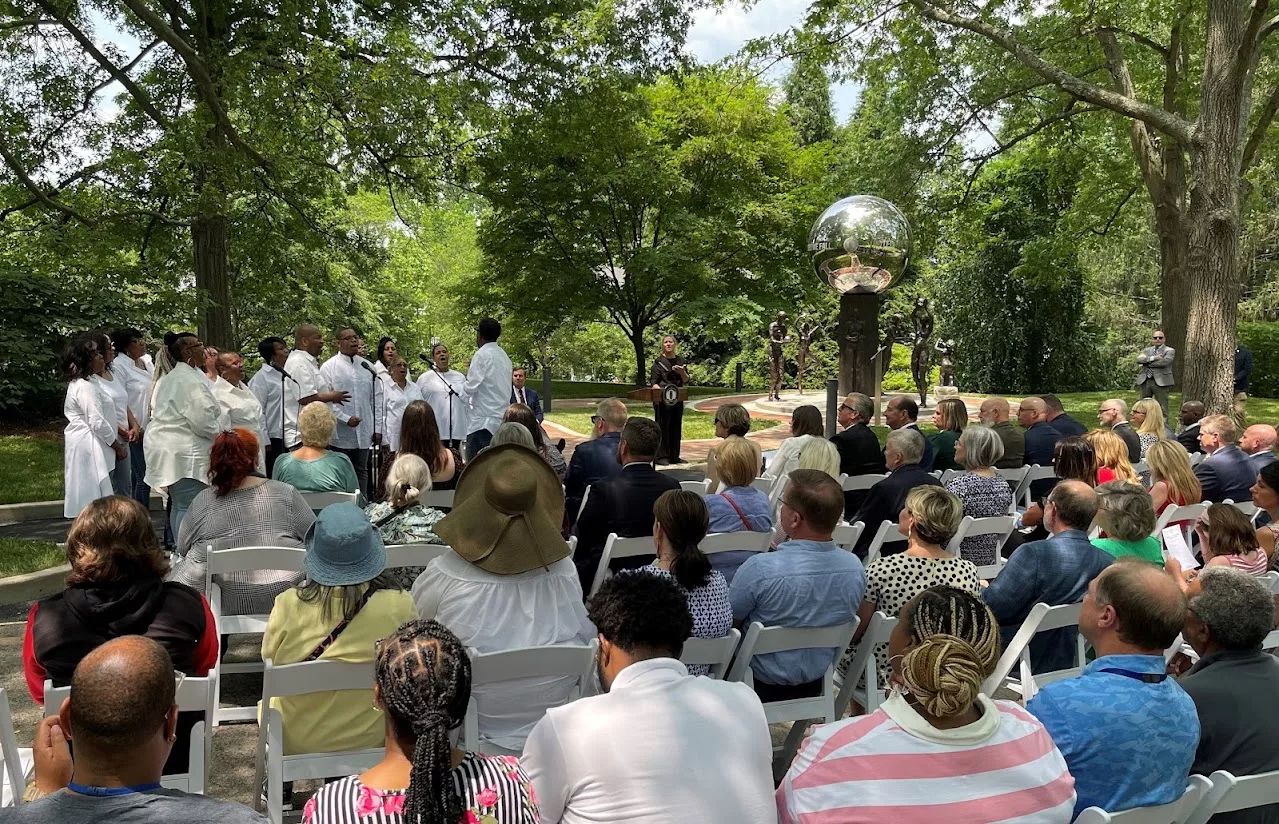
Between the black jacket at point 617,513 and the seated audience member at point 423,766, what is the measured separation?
3245 mm

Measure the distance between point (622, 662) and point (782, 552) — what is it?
162cm

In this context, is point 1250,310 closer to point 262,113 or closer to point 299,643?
point 262,113

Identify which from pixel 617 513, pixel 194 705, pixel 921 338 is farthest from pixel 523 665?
pixel 921 338

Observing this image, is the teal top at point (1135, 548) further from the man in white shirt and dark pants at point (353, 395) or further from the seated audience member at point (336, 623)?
the man in white shirt and dark pants at point (353, 395)

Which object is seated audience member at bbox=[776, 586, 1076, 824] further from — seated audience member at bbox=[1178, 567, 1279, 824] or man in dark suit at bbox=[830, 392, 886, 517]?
man in dark suit at bbox=[830, 392, 886, 517]

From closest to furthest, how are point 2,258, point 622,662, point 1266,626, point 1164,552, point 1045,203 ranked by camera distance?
point 622,662
point 1266,626
point 1164,552
point 2,258
point 1045,203

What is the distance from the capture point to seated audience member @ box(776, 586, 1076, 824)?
2.45 m

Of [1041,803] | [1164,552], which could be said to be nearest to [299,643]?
[1041,803]

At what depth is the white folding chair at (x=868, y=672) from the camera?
13.6 feet

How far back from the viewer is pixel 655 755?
2.54 metres

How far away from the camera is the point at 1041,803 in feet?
8.30

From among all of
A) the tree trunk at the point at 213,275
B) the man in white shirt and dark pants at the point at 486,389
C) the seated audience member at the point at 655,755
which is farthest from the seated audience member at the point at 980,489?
the tree trunk at the point at 213,275

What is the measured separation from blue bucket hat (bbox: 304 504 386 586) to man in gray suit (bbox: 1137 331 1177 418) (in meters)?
16.4

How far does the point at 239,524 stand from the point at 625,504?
6.69 ft
